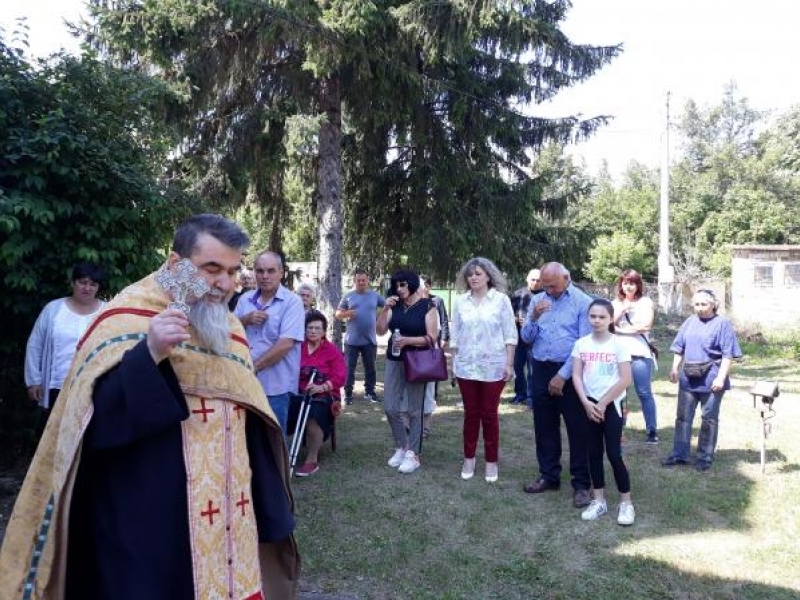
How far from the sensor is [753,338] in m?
18.7

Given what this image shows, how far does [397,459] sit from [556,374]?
5.98ft

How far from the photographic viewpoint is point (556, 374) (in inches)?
221

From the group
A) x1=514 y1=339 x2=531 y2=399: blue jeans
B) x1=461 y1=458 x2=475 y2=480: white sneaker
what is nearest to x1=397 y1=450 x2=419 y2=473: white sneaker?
x1=461 y1=458 x2=475 y2=480: white sneaker

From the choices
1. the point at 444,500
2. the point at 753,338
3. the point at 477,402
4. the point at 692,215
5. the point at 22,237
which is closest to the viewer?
the point at 22,237

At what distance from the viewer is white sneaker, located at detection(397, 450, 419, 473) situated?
249 inches

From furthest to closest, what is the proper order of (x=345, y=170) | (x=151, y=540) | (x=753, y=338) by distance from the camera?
(x=753, y=338), (x=345, y=170), (x=151, y=540)

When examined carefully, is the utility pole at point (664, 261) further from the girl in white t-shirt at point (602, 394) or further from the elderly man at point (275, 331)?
the elderly man at point (275, 331)

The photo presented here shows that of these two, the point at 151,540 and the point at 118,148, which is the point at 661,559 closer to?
the point at 151,540

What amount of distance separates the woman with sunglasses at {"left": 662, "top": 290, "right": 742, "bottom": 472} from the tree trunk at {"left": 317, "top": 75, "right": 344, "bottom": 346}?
237 inches

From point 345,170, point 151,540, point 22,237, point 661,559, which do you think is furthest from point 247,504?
point 345,170

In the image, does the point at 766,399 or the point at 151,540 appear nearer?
the point at 151,540

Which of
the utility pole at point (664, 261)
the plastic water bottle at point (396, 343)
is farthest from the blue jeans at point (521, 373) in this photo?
the utility pole at point (664, 261)

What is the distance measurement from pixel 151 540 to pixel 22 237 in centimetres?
382

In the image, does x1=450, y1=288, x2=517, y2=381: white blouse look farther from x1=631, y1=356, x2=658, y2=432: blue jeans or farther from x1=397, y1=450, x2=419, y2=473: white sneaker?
x1=631, y1=356, x2=658, y2=432: blue jeans
